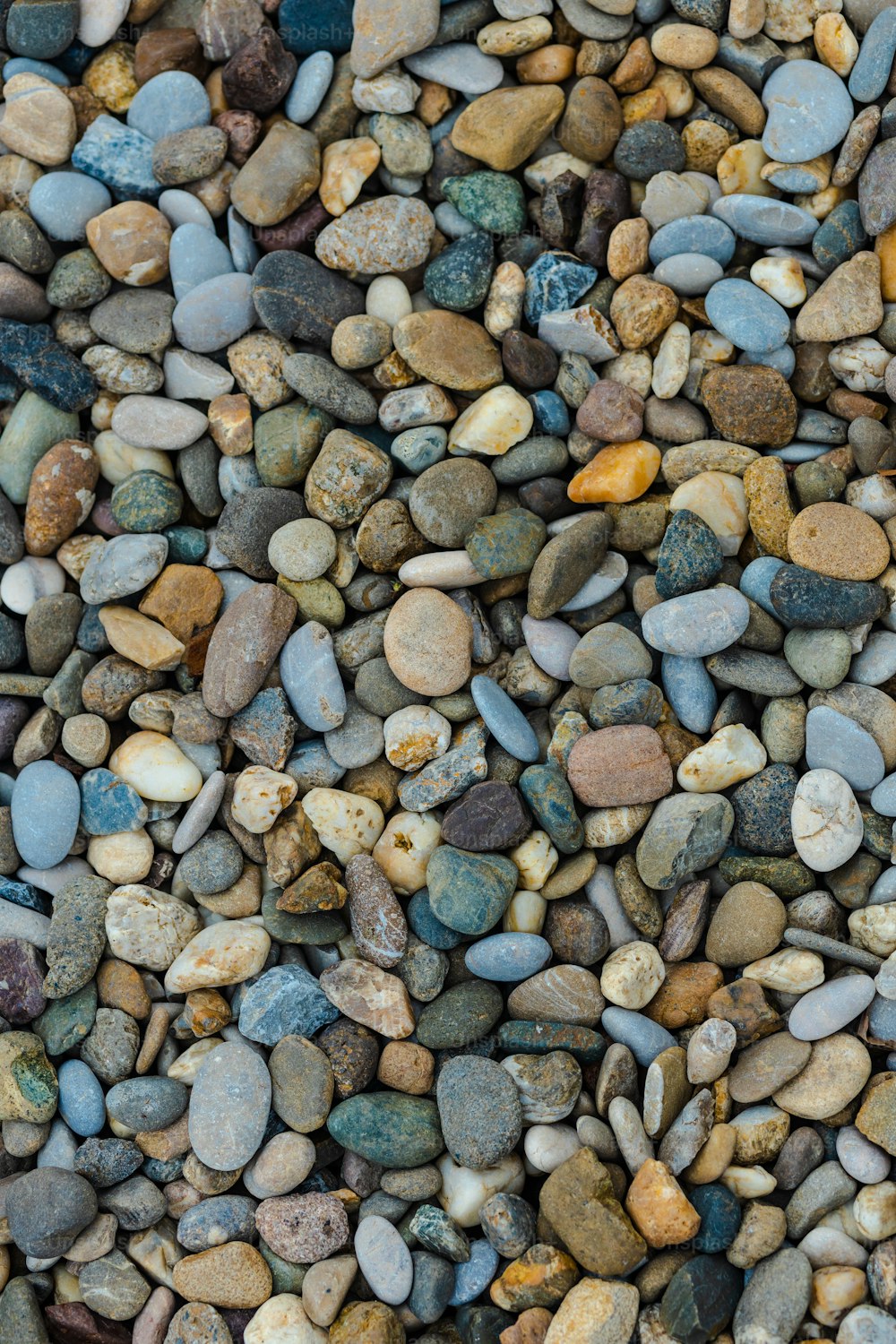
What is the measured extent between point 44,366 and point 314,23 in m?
0.88

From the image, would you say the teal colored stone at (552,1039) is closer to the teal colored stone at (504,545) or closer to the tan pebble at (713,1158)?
the tan pebble at (713,1158)

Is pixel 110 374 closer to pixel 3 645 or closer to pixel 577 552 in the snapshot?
pixel 3 645

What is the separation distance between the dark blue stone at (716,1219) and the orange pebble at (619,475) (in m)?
1.22

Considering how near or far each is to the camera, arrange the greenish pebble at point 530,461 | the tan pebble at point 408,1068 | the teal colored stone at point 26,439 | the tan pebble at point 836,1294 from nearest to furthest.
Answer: the tan pebble at point 836,1294 < the tan pebble at point 408,1068 < the greenish pebble at point 530,461 < the teal colored stone at point 26,439

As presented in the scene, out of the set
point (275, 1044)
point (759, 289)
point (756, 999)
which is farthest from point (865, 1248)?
point (759, 289)

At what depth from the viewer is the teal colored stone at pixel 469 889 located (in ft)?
6.18

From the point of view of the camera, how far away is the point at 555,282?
2.12 meters

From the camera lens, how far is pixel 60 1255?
72.6 inches

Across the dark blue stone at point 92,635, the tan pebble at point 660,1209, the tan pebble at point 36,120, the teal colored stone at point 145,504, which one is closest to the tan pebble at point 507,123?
the tan pebble at point 36,120

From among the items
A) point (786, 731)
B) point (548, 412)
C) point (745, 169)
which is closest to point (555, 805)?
point (786, 731)

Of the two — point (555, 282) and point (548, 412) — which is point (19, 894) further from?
point (555, 282)

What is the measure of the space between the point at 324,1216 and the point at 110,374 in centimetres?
163

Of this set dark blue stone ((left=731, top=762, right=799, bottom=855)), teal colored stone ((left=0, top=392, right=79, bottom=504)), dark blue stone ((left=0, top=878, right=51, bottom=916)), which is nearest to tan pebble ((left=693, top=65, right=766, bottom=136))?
dark blue stone ((left=731, top=762, right=799, bottom=855))

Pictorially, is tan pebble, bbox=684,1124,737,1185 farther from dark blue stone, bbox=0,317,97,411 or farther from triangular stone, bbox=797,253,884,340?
dark blue stone, bbox=0,317,97,411
